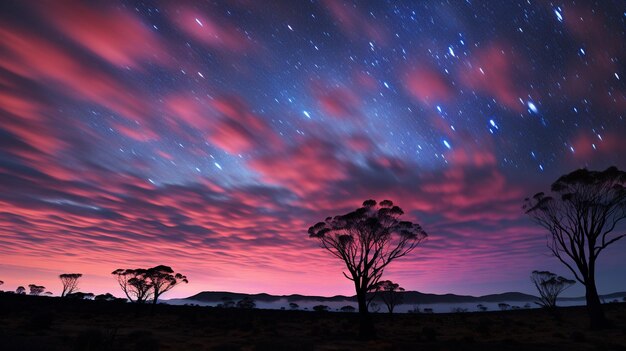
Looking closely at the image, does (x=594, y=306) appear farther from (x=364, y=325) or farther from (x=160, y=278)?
(x=160, y=278)

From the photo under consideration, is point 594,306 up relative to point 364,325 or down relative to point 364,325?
up

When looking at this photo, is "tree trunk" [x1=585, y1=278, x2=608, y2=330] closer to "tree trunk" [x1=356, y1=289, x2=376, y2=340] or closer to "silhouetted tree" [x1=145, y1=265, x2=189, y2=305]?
"tree trunk" [x1=356, y1=289, x2=376, y2=340]

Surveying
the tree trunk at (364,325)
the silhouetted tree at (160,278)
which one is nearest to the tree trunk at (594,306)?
the tree trunk at (364,325)

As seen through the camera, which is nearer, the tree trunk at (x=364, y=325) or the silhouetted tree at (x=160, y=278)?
the tree trunk at (x=364, y=325)

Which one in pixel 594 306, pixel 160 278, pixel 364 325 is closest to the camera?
pixel 364 325

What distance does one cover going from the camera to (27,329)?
28297 millimetres

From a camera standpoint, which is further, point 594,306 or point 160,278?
point 160,278

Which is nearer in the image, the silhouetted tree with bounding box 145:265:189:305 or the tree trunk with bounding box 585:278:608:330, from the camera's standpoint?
the tree trunk with bounding box 585:278:608:330

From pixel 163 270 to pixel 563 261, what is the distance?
2855 inches

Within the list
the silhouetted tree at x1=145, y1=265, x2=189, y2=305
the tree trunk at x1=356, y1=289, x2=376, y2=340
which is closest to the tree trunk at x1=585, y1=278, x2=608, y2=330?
the tree trunk at x1=356, y1=289, x2=376, y2=340

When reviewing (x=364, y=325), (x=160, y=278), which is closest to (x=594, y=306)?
(x=364, y=325)

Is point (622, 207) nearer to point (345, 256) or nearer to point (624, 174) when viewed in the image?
point (624, 174)

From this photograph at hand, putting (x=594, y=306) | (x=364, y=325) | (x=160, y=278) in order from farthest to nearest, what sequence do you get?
1. (x=160, y=278)
2. (x=594, y=306)
3. (x=364, y=325)

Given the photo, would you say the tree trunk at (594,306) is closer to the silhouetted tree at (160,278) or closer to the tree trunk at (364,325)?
the tree trunk at (364,325)
